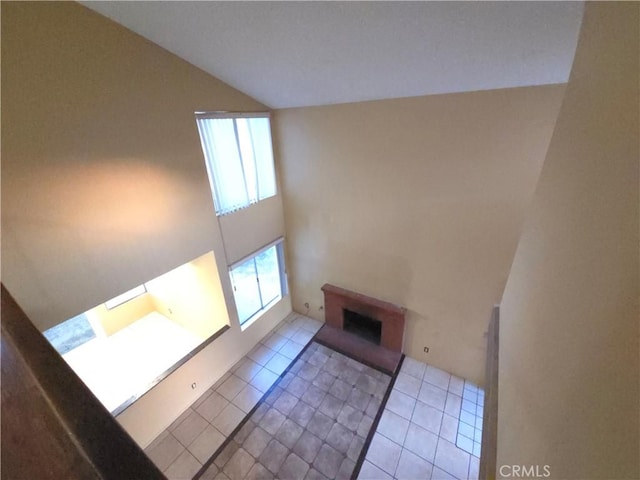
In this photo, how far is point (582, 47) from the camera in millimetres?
999

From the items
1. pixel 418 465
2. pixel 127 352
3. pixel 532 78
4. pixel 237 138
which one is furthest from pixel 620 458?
pixel 127 352

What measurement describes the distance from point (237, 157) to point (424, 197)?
2.48 metres

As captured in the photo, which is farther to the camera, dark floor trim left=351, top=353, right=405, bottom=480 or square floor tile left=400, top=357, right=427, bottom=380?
square floor tile left=400, top=357, right=427, bottom=380

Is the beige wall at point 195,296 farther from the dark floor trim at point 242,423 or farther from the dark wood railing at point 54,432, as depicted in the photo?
the dark wood railing at point 54,432

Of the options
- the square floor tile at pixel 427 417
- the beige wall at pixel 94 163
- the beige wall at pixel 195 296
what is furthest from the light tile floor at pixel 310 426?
the beige wall at pixel 195 296

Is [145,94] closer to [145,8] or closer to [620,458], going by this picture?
[145,8]

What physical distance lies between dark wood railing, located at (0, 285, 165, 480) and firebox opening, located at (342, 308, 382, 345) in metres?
4.00

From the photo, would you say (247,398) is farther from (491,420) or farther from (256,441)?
(491,420)

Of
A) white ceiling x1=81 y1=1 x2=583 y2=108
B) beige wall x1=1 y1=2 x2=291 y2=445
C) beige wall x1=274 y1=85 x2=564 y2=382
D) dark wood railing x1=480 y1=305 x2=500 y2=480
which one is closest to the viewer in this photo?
dark wood railing x1=480 y1=305 x2=500 y2=480

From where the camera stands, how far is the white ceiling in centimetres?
163

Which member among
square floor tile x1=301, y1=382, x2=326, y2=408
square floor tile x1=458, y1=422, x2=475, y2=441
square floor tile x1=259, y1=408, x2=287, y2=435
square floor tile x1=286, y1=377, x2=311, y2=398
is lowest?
square floor tile x1=458, y1=422, x2=475, y2=441

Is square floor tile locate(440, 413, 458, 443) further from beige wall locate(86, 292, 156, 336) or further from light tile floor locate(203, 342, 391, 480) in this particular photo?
beige wall locate(86, 292, 156, 336)

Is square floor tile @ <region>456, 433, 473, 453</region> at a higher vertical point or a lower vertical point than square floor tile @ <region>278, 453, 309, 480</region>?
lower

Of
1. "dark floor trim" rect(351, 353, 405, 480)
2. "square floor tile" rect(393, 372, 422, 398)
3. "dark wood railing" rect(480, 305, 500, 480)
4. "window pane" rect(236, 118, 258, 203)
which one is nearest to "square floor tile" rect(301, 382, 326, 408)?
"dark floor trim" rect(351, 353, 405, 480)
